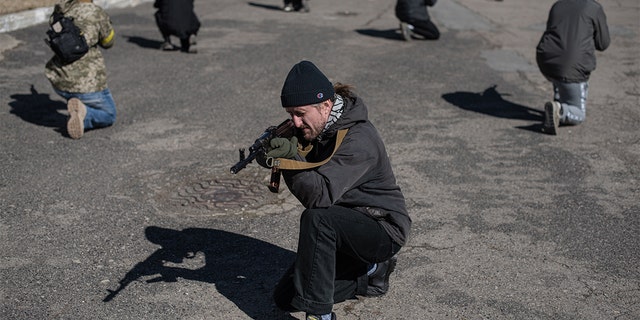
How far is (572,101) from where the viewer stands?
890 cm

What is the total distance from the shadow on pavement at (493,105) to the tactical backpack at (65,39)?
4.33 m

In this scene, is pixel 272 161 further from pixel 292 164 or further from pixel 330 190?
pixel 330 190

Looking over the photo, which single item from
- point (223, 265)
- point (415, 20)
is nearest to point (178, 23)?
point (415, 20)

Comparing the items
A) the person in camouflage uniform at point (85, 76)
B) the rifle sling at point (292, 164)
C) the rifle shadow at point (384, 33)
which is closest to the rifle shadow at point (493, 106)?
the rifle shadow at point (384, 33)

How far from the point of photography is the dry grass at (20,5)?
12836mm

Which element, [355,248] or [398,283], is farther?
[398,283]

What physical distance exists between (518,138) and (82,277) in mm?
4891

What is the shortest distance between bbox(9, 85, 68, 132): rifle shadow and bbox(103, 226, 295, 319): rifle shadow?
10.8 feet

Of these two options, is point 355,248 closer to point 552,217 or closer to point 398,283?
point 398,283

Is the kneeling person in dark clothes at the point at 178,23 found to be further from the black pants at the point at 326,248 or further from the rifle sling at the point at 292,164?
the rifle sling at the point at 292,164

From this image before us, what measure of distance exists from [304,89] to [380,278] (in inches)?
51.6

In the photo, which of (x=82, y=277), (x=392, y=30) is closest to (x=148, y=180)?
(x=82, y=277)

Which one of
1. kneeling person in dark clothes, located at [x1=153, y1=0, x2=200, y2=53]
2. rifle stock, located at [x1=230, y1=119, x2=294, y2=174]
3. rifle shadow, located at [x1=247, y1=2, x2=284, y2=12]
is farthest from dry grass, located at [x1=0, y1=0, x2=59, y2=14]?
rifle stock, located at [x1=230, y1=119, x2=294, y2=174]

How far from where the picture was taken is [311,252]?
174 inches
